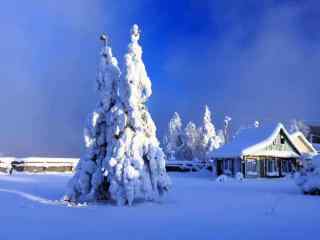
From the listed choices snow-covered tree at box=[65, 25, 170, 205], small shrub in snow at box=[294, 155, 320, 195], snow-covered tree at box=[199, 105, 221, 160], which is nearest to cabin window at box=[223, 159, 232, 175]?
small shrub in snow at box=[294, 155, 320, 195]

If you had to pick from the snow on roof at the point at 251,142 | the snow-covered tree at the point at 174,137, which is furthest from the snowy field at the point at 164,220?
the snow-covered tree at the point at 174,137

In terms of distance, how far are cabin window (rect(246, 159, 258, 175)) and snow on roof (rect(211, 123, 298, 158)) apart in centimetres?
131

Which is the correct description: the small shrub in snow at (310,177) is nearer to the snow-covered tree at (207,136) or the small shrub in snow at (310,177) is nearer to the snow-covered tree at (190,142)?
the snow-covered tree at (207,136)

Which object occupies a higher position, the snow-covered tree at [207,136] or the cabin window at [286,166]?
the snow-covered tree at [207,136]

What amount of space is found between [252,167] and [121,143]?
2973 centimetres

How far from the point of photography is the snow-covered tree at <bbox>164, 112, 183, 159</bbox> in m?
77.6

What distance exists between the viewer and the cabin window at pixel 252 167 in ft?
144

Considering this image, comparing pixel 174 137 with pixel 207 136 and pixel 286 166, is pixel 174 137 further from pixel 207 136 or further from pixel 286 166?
pixel 286 166

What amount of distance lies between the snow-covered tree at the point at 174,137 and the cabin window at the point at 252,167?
3176 cm

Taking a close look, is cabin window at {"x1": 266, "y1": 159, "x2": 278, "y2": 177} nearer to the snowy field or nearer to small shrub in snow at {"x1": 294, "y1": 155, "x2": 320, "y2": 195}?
small shrub in snow at {"x1": 294, "y1": 155, "x2": 320, "y2": 195}

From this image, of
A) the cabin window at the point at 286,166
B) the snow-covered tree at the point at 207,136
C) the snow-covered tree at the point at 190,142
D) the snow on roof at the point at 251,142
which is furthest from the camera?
the snow-covered tree at the point at 190,142

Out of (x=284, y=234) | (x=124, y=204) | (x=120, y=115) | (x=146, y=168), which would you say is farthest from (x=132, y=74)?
(x=284, y=234)

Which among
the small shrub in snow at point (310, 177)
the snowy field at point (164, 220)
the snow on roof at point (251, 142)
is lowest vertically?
the snowy field at point (164, 220)

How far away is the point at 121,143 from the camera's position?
16.9 m
